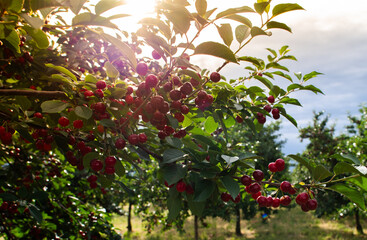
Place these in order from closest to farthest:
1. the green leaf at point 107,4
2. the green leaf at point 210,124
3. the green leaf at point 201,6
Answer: the green leaf at point 107,4 < the green leaf at point 201,6 < the green leaf at point 210,124

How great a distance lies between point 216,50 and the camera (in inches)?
55.1

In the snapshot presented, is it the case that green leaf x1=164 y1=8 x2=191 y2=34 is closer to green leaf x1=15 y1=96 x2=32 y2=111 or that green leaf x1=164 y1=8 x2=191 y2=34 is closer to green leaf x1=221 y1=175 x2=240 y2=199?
green leaf x1=221 y1=175 x2=240 y2=199

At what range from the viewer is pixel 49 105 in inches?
67.6

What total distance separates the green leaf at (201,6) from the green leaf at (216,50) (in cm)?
14

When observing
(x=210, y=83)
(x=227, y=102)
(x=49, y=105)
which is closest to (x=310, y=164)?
(x=227, y=102)

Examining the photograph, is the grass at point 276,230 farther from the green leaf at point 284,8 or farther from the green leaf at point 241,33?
the green leaf at point 284,8

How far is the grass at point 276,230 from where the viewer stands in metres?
17.4

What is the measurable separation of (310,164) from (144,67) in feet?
3.90

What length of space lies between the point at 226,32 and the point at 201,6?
297 mm

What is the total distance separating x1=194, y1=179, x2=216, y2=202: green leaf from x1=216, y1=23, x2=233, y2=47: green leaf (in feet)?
2.79

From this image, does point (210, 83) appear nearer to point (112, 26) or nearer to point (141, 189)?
point (112, 26)

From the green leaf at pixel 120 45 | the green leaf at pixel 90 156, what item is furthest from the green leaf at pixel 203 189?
the green leaf at pixel 120 45

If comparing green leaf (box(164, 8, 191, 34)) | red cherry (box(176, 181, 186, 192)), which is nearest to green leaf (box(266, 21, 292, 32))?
green leaf (box(164, 8, 191, 34))

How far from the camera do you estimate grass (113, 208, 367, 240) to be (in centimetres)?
1742
